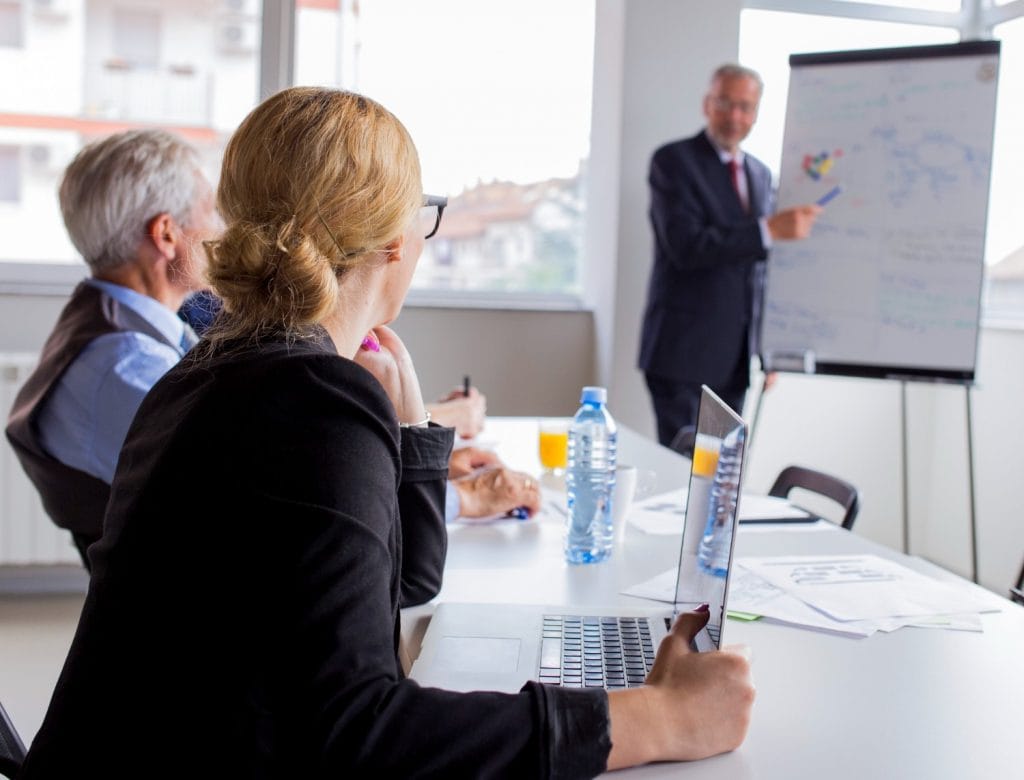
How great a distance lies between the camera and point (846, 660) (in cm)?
113

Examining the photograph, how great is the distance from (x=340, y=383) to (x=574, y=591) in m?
0.65

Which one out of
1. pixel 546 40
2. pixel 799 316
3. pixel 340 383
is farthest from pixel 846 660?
pixel 546 40

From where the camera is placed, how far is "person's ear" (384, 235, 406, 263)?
37.9 inches


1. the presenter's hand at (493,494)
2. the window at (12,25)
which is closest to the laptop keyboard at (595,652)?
the presenter's hand at (493,494)

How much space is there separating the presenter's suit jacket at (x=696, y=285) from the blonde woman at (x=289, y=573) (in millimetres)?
2722

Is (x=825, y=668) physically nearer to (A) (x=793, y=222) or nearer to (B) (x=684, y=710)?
(B) (x=684, y=710)

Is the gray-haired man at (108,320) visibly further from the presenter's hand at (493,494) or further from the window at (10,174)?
the window at (10,174)

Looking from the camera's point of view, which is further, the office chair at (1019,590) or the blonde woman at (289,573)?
the office chair at (1019,590)

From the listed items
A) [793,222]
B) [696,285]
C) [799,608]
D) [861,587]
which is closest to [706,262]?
[696,285]

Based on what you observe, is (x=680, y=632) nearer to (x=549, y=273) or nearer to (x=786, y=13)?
(x=549, y=273)

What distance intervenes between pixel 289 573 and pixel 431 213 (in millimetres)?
515

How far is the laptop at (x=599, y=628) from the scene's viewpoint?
0.98 meters

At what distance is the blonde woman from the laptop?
95 millimetres

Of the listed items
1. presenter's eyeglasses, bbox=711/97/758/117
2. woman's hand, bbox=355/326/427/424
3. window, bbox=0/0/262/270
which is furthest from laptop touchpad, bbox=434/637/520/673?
window, bbox=0/0/262/270
